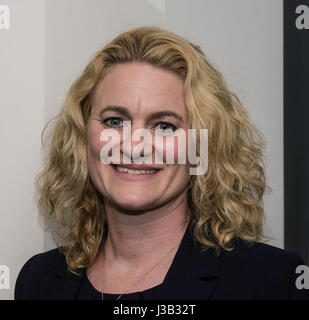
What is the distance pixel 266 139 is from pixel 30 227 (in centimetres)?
82

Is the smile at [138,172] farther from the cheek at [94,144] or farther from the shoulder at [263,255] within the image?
the shoulder at [263,255]

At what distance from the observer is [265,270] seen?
1.42 metres

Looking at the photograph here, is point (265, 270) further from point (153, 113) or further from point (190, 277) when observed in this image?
point (153, 113)

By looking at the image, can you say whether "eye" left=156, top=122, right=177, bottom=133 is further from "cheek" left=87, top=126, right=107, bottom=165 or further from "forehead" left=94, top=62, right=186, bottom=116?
"cheek" left=87, top=126, right=107, bottom=165

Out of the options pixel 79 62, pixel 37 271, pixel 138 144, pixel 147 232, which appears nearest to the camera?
pixel 138 144

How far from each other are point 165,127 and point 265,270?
47 centimetres

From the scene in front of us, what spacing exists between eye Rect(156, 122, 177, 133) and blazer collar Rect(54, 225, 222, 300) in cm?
31

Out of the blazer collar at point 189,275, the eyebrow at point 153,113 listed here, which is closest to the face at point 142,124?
the eyebrow at point 153,113

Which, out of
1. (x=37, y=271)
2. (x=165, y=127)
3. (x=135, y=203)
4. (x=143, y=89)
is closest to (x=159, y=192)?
(x=135, y=203)

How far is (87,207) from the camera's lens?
5.61ft

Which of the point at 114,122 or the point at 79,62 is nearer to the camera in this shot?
the point at 114,122

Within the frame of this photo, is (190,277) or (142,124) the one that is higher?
(142,124)

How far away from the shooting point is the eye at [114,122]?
57.7 inches
